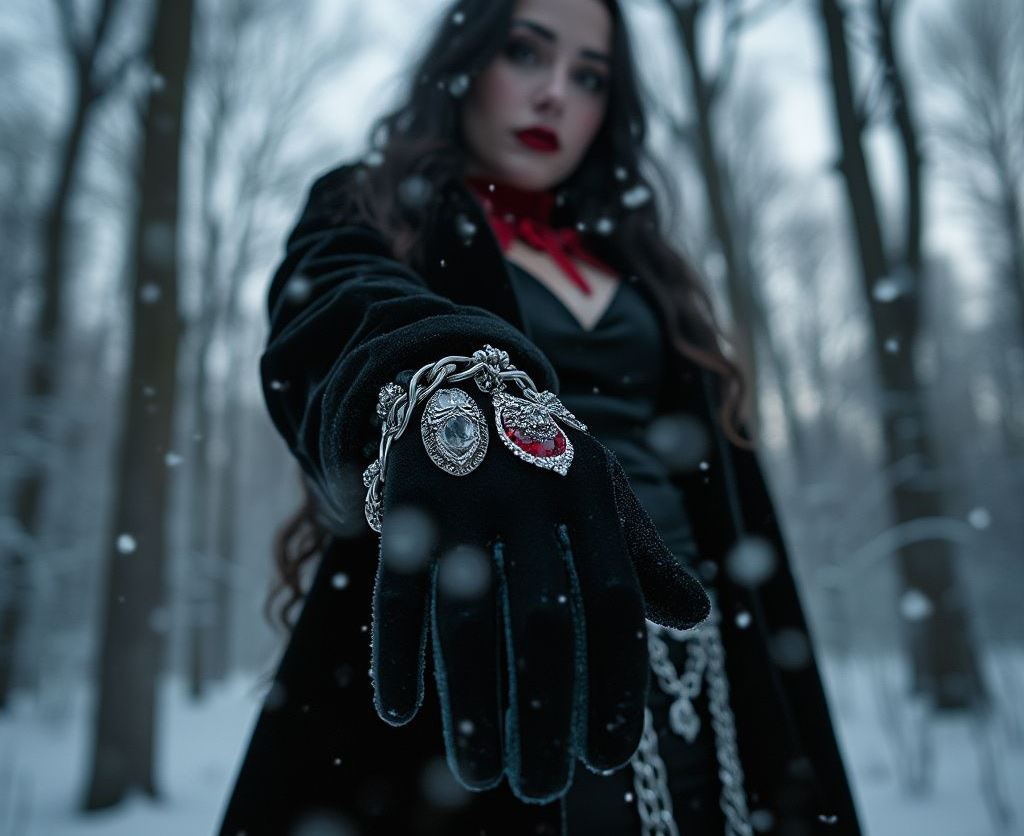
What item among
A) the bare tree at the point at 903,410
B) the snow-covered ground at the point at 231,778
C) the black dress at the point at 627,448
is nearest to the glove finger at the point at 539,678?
the black dress at the point at 627,448

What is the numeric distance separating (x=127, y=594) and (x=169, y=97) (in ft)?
10.9

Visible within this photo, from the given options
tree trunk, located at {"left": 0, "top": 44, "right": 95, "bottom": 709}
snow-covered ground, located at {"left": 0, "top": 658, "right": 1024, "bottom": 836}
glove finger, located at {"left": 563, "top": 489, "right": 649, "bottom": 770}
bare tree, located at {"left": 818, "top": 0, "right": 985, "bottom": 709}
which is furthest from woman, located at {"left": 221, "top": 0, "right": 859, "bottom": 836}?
tree trunk, located at {"left": 0, "top": 44, "right": 95, "bottom": 709}

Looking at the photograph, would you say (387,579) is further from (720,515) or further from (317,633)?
(720,515)

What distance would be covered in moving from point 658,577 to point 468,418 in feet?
0.94

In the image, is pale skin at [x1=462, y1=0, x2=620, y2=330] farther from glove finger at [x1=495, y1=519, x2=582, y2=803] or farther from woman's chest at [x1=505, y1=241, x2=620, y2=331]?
glove finger at [x1=495, y1=519, x2=582, y2=803]

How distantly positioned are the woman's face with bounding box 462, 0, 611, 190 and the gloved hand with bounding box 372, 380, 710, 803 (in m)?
1.13

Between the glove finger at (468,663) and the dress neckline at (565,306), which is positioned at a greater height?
the dress neckline at (565,306)

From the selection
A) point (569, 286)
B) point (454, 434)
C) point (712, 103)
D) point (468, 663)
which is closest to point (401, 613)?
point (468, 663)

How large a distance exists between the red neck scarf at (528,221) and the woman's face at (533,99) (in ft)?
0.11

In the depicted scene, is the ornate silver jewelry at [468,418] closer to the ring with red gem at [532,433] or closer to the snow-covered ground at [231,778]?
the ring with red gem at [532,433]

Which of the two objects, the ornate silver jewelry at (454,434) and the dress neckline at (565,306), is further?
the dress neckline at (565,306)

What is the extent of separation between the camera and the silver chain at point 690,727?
1.27m

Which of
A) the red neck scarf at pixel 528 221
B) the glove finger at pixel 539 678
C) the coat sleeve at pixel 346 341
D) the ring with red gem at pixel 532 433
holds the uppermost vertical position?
the red neck scarf at pixel 528 221

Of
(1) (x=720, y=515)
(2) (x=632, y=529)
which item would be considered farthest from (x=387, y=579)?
(1) (x=720, y=515)
